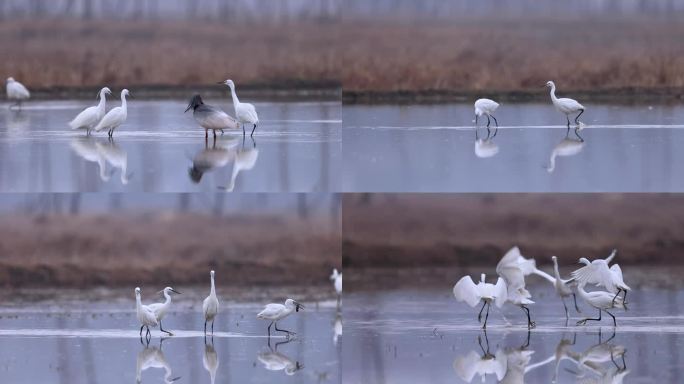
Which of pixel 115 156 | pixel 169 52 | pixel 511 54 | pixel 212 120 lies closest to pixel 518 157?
pixel 212 120

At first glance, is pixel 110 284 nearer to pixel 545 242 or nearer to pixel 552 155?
pixel 545 242

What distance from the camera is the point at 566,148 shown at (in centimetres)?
1259

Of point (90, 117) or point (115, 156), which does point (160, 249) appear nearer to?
point (90, 117)

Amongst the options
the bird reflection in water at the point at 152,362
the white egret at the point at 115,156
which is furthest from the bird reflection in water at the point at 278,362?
the white egret at the point at 115,156

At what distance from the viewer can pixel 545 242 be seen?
17344mm

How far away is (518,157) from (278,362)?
351 centimetres

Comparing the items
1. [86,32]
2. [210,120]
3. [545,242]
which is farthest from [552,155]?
[86,32]

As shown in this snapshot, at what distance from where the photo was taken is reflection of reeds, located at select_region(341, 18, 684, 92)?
61.0 ft

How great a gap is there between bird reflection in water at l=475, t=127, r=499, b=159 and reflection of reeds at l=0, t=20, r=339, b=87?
21.0ft

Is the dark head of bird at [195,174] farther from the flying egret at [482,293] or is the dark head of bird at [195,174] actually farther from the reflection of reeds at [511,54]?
the reflection of reeds at [511,54]

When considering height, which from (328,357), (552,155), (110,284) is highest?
(552,155)

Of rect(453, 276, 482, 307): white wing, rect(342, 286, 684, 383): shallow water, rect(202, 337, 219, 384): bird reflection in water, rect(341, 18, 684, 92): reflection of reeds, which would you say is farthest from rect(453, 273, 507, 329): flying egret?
rect(341, 18, 684, 92): reflection of reeds

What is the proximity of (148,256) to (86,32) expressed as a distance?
14.5 feet

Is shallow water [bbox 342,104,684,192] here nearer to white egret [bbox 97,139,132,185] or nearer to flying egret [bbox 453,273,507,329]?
flying egret [bbox 453,273,507,329]
